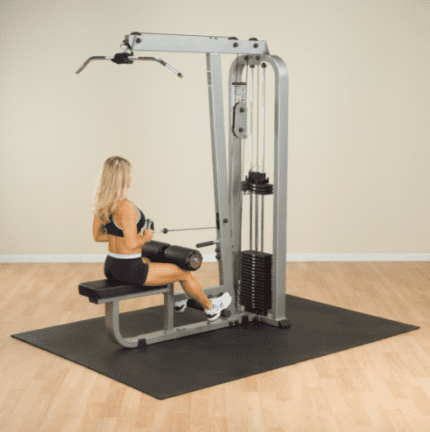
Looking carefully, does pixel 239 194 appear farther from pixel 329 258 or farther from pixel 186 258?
pixel 329 258

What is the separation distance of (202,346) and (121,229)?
79cm

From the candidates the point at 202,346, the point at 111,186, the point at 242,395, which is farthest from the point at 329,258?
the point at 242,395

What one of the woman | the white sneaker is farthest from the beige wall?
the woman

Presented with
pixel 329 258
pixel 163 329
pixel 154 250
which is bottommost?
pixel 329 258

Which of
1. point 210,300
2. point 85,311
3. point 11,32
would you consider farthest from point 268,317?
point 11,32

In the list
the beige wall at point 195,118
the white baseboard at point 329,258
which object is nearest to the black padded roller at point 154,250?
the beige wall at point 195,118

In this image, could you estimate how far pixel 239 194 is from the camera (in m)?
4.28

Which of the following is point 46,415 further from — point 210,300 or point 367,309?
point 367,309

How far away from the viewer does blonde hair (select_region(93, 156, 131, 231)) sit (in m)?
3.60

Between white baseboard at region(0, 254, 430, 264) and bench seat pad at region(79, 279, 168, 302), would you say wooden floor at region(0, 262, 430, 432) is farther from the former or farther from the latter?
white baseboard at region(0, 254, 430, 264)

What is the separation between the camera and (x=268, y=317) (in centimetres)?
427

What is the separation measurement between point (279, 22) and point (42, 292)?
2986 millimetres

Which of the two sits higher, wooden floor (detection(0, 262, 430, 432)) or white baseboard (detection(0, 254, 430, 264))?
wooden floor (detection(0, 262, 430, 432))

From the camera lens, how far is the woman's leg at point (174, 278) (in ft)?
12.2
